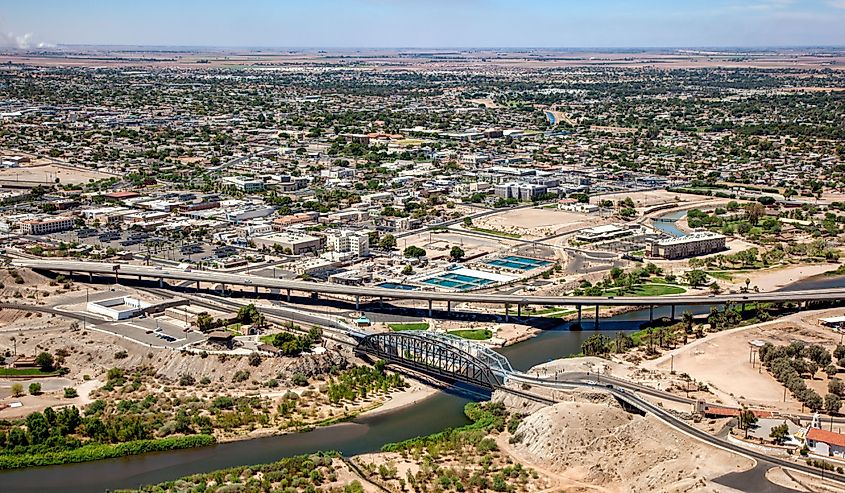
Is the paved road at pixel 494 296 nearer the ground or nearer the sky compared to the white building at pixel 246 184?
nearer the ground

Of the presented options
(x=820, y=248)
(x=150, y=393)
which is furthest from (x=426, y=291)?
(x=820, y=248)

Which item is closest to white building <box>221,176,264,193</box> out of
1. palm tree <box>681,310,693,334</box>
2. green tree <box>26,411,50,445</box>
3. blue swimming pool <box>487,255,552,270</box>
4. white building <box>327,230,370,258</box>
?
white building <box>327,230,370,258</box>

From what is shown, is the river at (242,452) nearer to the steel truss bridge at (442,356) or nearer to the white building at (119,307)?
the steel truss bridge at (442,356)

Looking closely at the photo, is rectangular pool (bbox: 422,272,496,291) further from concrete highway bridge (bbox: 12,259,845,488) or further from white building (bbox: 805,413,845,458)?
white building (bbox: 805,413,845,458)

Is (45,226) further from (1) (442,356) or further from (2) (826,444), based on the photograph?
(2) (826,444)

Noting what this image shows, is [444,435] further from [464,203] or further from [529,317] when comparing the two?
[464,203]

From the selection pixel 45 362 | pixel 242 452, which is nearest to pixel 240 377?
pixel 242 452

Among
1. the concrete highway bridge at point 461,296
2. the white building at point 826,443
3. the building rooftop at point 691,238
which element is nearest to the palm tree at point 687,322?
the concrete highway bridge at point 461,296
